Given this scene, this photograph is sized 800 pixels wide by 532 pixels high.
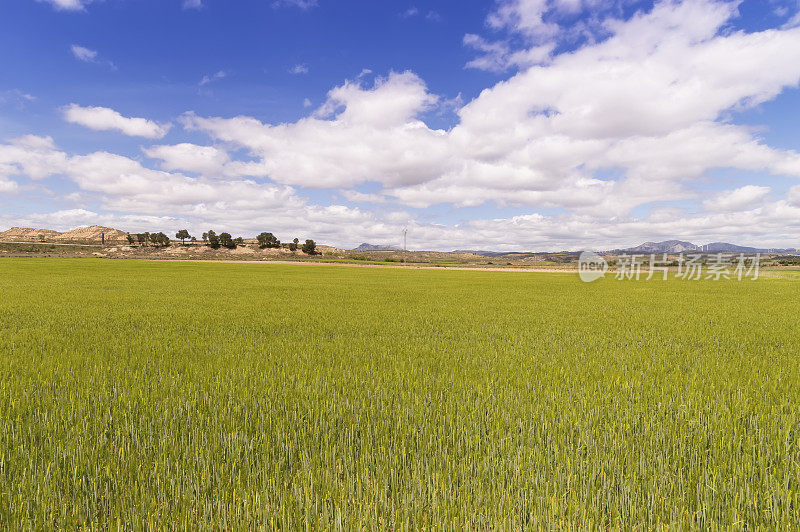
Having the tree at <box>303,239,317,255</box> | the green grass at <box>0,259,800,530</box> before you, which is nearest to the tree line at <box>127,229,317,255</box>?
the tree at <box>303,239,317,255</box>

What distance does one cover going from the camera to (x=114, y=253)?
102m

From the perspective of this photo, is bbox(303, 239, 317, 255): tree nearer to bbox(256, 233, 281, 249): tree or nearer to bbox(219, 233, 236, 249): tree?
bbox(256, 233, 281, 249): tree

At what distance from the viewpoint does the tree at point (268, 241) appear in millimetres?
133625

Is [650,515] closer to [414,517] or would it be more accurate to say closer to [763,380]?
[414,517]

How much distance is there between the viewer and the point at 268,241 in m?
135

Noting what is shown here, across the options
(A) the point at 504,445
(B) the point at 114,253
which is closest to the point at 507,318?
(A) the point at 504,445

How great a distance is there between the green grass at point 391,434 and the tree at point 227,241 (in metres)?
129

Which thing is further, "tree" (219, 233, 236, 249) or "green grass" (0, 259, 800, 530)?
"tree" (219, 233, 236, 249)

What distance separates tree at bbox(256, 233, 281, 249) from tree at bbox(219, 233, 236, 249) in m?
9.49

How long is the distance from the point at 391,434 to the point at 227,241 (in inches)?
5589

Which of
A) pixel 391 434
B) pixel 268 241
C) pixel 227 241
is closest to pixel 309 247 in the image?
pixel 268 241

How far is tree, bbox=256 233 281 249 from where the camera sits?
438 feet

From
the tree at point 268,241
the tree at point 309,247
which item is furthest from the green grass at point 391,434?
the tree at point 268,241

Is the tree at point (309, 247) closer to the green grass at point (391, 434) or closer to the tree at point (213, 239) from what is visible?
the tree at point (213, 239)
